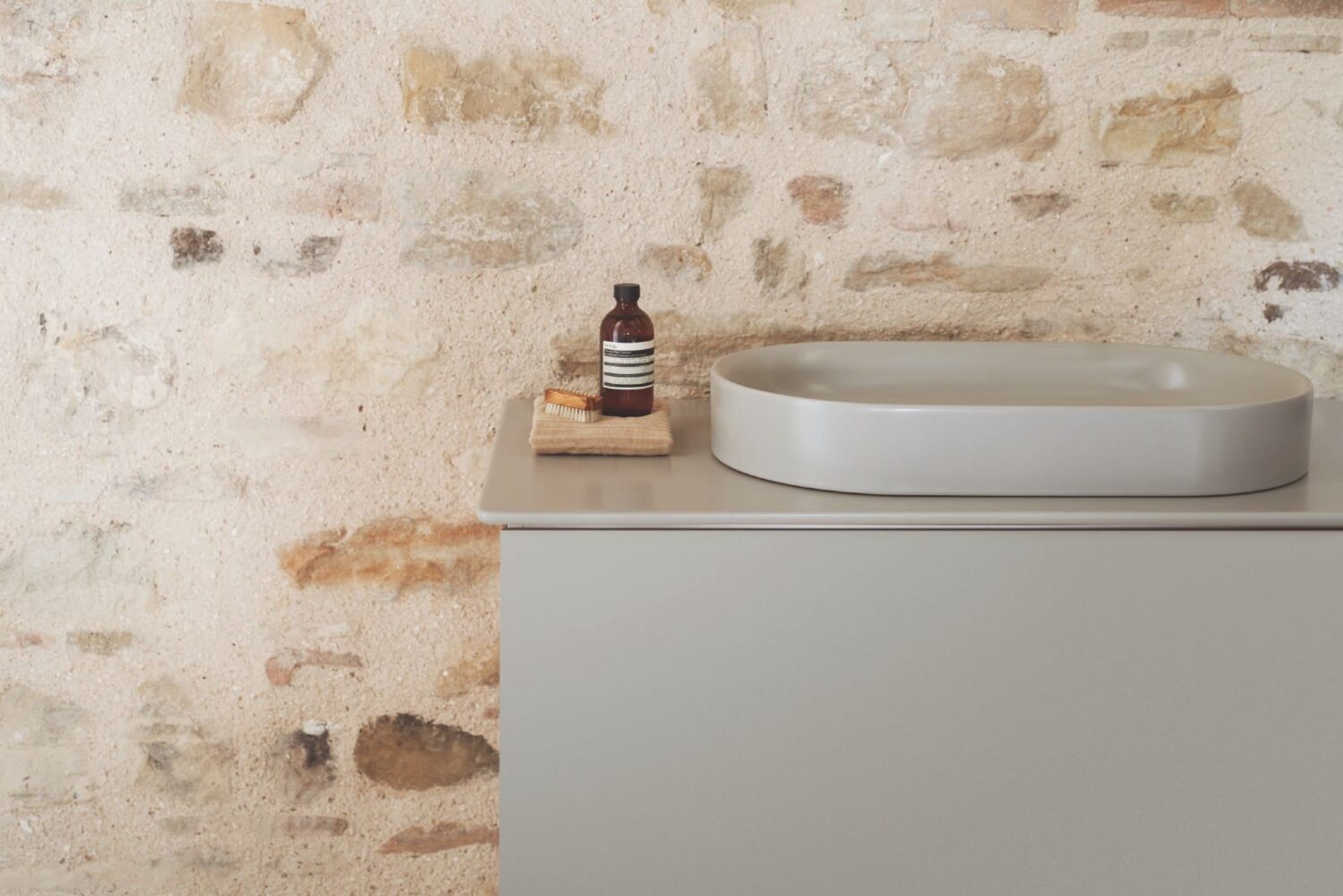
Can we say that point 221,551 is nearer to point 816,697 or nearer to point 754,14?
point 816,697

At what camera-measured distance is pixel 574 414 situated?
A: 4.09ft

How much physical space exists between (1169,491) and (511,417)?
697 millimetres

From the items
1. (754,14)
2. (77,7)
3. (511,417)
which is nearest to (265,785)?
(511,417)

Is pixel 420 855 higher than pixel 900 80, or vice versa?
pixel 900 80

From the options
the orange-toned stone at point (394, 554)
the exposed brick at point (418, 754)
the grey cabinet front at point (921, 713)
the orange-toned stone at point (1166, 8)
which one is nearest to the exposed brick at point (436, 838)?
the exposed brick at point (418, 754)

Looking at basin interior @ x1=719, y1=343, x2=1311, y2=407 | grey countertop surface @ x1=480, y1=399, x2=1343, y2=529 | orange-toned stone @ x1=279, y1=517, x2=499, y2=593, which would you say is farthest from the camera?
orange-toned stone @ x1=279, y1=517, x2=499, y2=593

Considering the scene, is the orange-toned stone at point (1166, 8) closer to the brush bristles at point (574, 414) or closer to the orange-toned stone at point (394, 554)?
the brush bristles at point (574, 414)

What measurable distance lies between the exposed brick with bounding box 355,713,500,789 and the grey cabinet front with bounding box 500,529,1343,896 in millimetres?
464

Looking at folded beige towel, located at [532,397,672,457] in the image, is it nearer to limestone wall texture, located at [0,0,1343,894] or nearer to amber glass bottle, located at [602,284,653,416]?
amber glass bottle, located at [602,284,653,416]

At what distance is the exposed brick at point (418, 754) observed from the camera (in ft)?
5.03

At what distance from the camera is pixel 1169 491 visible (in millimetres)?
1094

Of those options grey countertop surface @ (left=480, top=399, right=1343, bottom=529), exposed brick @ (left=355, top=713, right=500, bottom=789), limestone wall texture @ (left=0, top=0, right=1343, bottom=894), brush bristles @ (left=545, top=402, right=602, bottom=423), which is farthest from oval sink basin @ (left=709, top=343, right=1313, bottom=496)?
exposed brick @ (left=355, top=713, right=500, bottom=789)

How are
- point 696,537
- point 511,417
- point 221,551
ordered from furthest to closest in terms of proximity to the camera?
point 221,551
point 511,417
point 696,537

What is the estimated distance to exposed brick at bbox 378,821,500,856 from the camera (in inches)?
61.4
